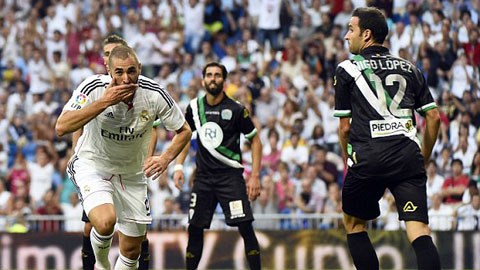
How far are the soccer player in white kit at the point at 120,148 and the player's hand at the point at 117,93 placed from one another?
11 mm

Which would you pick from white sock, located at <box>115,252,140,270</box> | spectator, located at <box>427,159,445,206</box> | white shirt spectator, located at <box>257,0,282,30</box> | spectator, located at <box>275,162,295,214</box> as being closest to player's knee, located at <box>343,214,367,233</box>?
white sock, located at <box>115,252,140,270</box>

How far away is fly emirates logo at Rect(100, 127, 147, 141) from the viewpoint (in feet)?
33.2

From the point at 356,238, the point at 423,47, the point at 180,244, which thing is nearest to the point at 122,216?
the point at 356,238

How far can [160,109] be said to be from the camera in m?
10.2

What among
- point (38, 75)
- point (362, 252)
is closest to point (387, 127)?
point (362, 252)

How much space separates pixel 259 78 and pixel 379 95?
1238 centimetres

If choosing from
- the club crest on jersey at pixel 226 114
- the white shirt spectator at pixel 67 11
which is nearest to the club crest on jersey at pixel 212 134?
the club crest on jersey at pixel 226 114

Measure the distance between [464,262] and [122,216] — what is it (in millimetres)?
7150

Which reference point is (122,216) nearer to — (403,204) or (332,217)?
(403,204)

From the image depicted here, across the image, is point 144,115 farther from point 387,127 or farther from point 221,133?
point 221,133

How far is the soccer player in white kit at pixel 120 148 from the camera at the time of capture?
376 inches

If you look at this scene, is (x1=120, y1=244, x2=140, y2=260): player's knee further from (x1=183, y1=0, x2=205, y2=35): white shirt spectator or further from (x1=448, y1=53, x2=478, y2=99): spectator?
(x1=183, y1=0, x2=205, y2=35): white shirt spectator

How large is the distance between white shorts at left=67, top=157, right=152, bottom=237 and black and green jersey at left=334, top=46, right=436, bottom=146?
222cm

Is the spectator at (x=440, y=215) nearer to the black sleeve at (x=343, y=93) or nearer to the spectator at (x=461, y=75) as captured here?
the spectator at (x=461, y=75)
